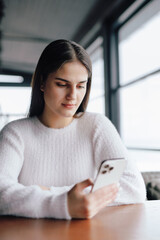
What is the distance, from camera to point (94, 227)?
0.85 m

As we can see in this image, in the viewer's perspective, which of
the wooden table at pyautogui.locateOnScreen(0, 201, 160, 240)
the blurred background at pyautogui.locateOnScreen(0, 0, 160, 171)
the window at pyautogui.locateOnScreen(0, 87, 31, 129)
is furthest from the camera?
the window at pyautogui.locateOnScreen(0, 87, 31, 129)

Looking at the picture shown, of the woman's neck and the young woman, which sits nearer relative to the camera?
the young woman

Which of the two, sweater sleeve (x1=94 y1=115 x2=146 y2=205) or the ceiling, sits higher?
the ceiling

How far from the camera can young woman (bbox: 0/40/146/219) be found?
3.92ft

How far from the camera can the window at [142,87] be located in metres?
3.18

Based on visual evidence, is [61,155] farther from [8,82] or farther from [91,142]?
[8,82]

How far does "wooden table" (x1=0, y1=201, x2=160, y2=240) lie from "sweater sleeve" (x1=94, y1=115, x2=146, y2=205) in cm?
12

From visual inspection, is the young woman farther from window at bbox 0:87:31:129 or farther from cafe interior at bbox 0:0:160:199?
window at bbox 0:87:31:129

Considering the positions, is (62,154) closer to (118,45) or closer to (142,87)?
(142,87)

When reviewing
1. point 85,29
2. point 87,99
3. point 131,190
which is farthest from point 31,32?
point 131,190

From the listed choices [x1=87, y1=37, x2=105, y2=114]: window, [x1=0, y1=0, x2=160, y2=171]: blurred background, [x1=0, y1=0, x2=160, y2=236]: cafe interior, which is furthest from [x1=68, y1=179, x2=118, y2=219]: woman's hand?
[x1=87, y1=37, x2=105, y2=114]: window

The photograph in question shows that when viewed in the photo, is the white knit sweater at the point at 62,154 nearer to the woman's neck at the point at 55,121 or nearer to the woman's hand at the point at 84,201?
the woman's neck at the point at 55,121

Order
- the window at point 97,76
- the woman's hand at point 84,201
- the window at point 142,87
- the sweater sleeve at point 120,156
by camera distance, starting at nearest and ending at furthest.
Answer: the woman's hand at point 84,201 → the sweater sleeve at point 120,156 → the window at point 142,87 → the window at point 97,76

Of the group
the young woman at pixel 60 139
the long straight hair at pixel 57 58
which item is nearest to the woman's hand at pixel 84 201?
the young woman at pixel 60 139
